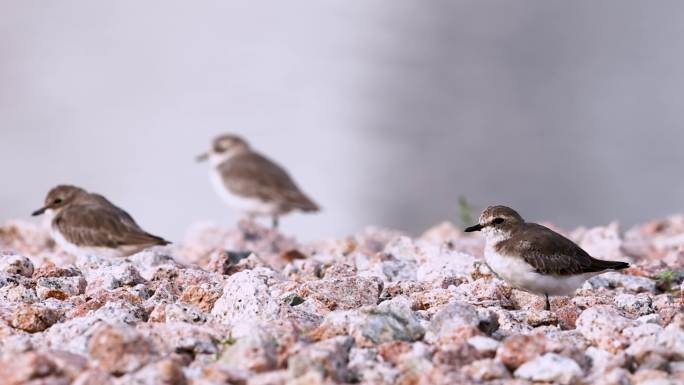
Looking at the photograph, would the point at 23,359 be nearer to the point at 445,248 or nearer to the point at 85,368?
the point at 85,368

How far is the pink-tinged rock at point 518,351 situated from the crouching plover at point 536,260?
1479 mm

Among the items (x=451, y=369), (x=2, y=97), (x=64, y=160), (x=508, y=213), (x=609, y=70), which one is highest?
(x=609, y=70)

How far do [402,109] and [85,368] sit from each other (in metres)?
16.7

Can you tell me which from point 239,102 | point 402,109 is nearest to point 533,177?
point 402,109

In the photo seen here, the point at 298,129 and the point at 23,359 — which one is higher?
the point at 298,129

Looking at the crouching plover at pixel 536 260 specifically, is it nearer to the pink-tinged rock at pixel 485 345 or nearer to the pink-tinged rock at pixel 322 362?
the pink-tinged rock at pixel 485 345

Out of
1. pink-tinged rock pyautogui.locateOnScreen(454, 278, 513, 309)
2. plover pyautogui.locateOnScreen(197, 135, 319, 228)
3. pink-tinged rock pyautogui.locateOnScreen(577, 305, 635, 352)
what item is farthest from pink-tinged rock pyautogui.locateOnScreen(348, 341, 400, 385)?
plover pyautogui.locateOnScreen(197, 135, 319, 228)

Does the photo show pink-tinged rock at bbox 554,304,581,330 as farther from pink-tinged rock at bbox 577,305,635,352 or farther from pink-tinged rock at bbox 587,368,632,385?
pink-tinged rock at bbox 587,368,632,385

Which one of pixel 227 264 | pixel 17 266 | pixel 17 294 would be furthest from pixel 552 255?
pixel 17 266

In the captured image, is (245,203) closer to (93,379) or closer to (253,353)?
(253,353)

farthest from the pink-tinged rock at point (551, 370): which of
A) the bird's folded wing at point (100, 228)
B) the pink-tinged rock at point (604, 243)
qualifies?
the bird's folded wing at point (100, 228)

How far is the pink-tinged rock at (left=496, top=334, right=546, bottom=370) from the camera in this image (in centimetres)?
452

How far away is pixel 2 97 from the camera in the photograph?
73.3 ft

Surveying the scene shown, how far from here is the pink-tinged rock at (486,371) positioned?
4.40 metres
